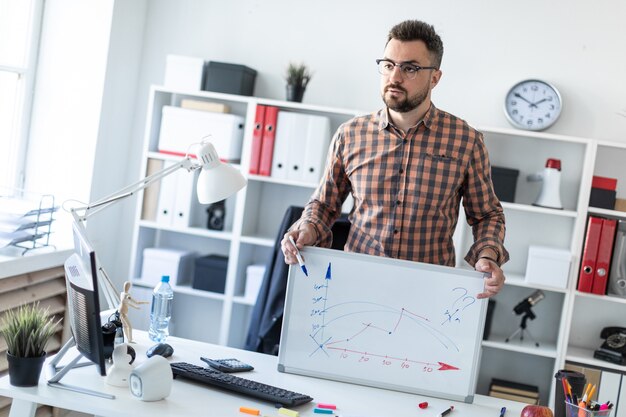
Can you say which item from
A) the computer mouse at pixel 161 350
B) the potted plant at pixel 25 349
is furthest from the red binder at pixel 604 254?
the potted plant at pixel 25 349

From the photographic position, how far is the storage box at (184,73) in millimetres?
4145

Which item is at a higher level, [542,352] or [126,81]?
[126,81]

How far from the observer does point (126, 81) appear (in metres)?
4.31

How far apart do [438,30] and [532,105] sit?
2.12ft

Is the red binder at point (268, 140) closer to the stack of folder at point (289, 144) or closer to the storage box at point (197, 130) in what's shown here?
the stack of folder at point (289, 144)

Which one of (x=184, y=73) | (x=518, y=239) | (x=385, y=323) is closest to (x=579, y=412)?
(x=385, y=323)

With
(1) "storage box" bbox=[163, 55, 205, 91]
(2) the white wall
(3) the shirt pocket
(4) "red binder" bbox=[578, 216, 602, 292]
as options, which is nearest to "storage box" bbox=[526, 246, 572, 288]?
(4) "red binder" bbox=[578, 216, 602, 292]

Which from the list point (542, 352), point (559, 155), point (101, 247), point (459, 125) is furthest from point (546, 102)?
point (101, 247)

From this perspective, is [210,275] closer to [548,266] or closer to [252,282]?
[252,282]

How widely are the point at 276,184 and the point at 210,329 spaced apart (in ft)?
3.10

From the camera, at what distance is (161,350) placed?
7.24 feet

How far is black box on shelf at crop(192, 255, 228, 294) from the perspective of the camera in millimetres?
4145

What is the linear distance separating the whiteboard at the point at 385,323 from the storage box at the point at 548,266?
1.79 m

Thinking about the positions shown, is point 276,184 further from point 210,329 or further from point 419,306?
point 419,306
